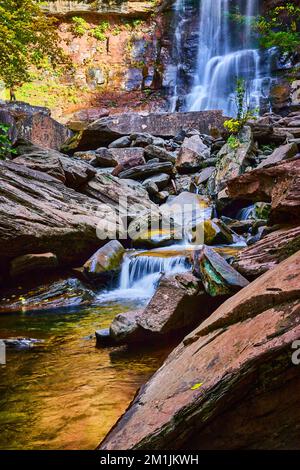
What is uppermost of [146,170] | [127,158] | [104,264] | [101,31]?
[101,31]

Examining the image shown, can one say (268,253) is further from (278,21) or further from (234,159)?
(278,21)

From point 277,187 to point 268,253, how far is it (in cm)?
104

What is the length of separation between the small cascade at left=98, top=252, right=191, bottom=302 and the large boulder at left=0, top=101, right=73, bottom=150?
7909mm

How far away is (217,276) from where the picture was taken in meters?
3.98

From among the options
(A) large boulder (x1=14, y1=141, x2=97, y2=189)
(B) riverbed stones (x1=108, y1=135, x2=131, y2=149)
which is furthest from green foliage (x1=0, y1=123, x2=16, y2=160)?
(B) riverbed stones (x1=108, y1=135, x2=131, y2=149)

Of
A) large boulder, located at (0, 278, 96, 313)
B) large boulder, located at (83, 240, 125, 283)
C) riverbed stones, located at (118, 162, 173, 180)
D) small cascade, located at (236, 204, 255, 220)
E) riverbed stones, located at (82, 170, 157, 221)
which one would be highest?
riverbed stones, located at (118, 162, 173, 180)

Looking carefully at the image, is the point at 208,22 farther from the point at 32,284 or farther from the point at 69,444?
the point at 69,444

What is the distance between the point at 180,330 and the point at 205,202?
6840 millimetres

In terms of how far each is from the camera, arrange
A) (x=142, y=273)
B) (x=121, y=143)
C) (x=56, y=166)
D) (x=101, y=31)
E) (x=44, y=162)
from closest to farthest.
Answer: (x=142, y=273)
(x=56, y=166)
(x=44, y=162)
(x=121, y=143)
(x=101, y=31)

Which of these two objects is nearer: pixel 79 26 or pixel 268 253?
pixel 268 253

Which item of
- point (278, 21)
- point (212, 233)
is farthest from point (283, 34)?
point (212, 233)

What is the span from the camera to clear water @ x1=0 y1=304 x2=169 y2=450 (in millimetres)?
2688

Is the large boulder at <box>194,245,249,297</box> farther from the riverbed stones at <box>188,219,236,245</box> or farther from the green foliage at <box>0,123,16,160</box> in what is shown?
the green foliage at <box>0,123,16,160</box>
